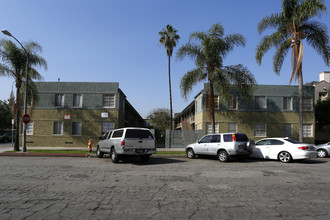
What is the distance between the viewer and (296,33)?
719 inches

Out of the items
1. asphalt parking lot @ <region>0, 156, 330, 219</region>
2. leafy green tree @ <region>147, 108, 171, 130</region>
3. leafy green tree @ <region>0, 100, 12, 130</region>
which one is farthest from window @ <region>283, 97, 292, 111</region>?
leafy green tree @ <region>0, 100, 12, 130</region>

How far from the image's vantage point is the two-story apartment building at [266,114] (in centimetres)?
2367

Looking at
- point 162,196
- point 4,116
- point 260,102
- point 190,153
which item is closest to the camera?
point 162,196

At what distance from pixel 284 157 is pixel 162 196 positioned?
9.76 metres

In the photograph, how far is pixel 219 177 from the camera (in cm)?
873

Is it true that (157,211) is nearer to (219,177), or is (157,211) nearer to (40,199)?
(40,199)

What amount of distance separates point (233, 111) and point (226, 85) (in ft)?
21.6

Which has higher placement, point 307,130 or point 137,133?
point 307,130

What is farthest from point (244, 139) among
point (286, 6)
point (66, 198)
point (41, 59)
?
point (41, 59)

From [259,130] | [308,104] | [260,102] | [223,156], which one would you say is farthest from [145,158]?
[308,104]

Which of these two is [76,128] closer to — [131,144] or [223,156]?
[131,144]

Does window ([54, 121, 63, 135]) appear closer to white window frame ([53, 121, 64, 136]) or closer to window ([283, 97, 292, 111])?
white window frame ([53, 121, 64, 136])

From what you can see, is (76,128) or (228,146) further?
(76,128)

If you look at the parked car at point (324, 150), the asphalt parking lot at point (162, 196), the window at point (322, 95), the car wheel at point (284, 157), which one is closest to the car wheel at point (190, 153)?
the car wheel at point (284, 157)
